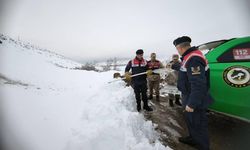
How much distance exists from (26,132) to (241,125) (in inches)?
169

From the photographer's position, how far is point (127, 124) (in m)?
2.65

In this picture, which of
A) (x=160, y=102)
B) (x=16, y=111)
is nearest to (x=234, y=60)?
(x=160, y=102)

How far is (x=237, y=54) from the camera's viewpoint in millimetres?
2561

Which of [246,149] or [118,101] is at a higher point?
[118,101]

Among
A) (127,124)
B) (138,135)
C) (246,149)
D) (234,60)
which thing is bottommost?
(246,149)

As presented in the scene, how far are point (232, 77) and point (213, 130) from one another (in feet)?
4.36

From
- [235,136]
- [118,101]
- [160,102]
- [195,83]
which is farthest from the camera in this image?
[160,102]

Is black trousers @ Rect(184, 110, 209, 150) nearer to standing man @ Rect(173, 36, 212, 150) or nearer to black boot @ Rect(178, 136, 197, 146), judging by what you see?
standing man @ Rect(173, 36, 212, 150)

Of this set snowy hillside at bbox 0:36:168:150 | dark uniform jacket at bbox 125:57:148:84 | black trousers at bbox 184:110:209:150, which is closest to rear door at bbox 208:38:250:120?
black trousers at bbox 184:110:209:150

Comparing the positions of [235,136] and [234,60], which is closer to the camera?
[234,60]

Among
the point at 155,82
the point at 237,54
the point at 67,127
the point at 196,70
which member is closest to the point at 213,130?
the point at 237,54

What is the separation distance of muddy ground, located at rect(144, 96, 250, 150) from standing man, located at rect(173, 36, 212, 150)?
1.74 ft

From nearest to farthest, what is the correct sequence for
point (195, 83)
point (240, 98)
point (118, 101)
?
1. point (195, 83)
2. point (240, 98)
3. point (118, 101)

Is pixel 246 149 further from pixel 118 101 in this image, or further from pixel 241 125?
pixel 118 101
